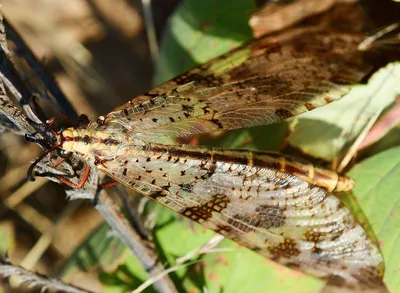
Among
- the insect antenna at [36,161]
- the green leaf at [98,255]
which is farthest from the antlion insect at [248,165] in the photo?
the green leaf at [98,255]

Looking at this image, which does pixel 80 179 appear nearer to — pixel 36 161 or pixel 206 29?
pixel 36 161

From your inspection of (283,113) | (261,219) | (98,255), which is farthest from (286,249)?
(98,255)

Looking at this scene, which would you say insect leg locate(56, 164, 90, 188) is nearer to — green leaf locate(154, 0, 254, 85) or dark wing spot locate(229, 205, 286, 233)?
dark wing spot locate(229, 205, 286, 233)

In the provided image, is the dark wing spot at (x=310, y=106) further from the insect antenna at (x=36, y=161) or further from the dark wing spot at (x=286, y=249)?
the insect antenna at (x=36, y=161)

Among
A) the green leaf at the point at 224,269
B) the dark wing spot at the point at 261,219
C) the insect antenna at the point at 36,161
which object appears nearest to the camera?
the insect antenna at the point at 36,161

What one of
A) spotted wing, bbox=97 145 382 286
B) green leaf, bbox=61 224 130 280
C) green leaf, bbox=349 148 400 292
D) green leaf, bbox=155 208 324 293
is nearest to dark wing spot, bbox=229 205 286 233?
spotted wing, bbox=97 145 382 286

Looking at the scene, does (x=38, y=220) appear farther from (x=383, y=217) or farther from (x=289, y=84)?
(x=383, y=217)
